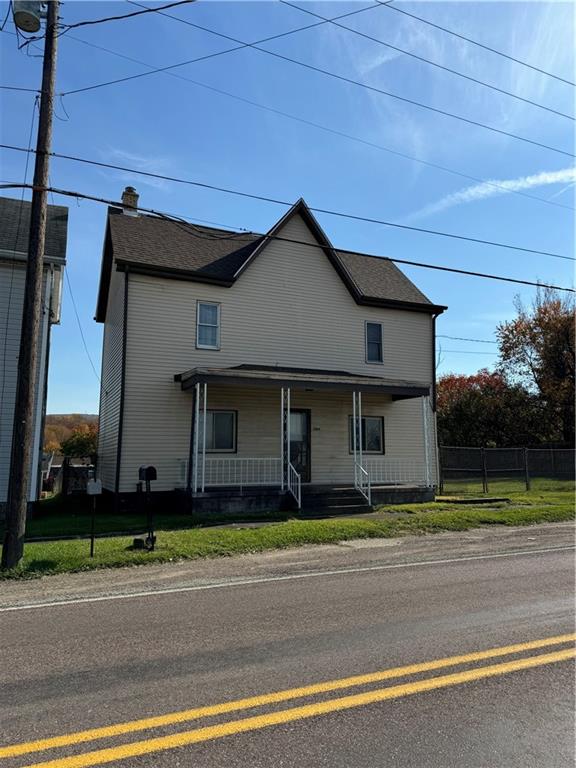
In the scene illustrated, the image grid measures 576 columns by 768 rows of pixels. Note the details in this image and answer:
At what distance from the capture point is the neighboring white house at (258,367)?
1595 cm

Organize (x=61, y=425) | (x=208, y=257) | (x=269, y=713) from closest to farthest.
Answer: (x=269, y=713) → (x=208, y=257) → (x=61, y=425)

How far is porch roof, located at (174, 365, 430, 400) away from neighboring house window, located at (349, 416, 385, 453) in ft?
6.14

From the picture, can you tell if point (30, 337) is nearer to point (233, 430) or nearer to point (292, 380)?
point (292, 380)

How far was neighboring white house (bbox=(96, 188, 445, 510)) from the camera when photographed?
16.0 m

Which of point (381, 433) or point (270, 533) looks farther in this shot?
point (381, 433)

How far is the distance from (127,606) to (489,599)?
4.16 meters

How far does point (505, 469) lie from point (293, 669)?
2270 cm

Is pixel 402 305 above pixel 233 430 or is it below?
above

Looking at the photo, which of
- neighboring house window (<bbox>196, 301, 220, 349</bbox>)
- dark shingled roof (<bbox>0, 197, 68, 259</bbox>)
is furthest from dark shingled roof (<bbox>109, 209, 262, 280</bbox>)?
dark shingled roof (<bbox>0, 197, 68, 259</bbox>)

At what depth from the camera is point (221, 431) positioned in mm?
17016

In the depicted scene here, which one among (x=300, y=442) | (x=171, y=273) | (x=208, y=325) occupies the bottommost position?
(x=300, y=442)

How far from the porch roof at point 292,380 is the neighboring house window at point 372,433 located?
1.87m

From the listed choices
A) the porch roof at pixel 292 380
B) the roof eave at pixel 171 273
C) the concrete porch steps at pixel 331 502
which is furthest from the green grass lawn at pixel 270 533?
the roof eave at pixel 171 273

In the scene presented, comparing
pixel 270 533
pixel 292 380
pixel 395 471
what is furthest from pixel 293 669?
pixel 395 471
